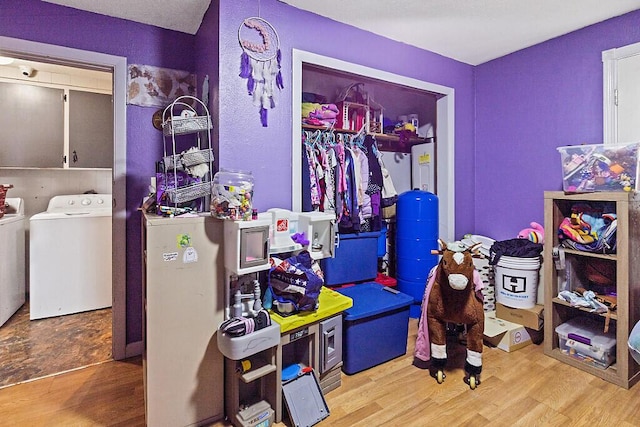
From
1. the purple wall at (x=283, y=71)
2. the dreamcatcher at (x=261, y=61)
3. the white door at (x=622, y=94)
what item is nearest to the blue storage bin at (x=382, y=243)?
the purple wall at (x=283, y=71)

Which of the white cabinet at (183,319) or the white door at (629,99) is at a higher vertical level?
the white door at (629,99)

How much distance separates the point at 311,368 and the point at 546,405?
1.28m

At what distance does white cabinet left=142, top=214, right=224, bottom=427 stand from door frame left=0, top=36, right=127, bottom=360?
933mm

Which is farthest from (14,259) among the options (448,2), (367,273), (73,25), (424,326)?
(448,2)

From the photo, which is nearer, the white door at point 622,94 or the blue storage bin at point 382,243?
the white door at point 622,94

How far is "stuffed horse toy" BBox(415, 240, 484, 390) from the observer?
1971 mm

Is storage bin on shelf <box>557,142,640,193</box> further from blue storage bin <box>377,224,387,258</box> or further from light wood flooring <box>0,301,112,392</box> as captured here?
light wood flooring <box>0,301,112,392</box>

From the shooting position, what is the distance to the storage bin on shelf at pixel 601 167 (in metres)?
2.01

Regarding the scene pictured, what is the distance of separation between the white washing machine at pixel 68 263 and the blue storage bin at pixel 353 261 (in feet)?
7.29

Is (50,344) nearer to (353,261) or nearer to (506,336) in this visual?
(353,261)

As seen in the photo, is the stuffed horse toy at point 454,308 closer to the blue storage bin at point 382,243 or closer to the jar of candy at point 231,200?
the blue storage bin at point 382,243

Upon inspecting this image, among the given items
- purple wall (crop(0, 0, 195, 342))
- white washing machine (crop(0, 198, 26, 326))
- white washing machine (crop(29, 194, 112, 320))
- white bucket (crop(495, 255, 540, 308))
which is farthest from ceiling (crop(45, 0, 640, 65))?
white washing machine (crop(0, 198, 26, 326))

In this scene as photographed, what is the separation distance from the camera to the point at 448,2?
2.21 meters

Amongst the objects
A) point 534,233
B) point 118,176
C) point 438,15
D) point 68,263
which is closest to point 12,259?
point 68,263
